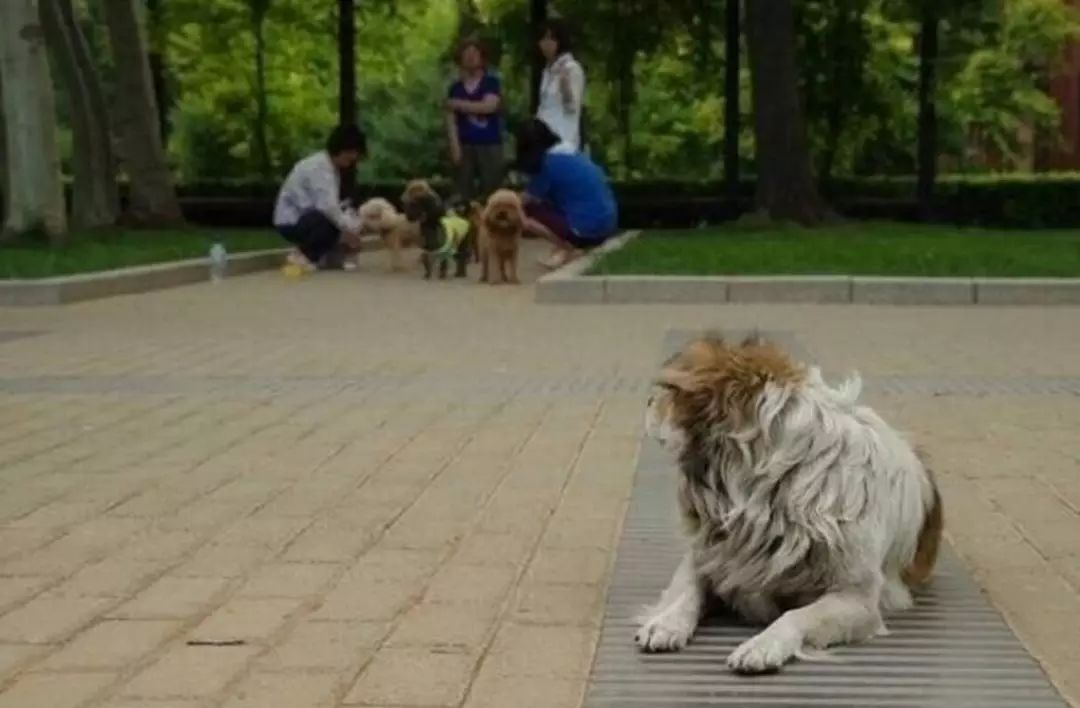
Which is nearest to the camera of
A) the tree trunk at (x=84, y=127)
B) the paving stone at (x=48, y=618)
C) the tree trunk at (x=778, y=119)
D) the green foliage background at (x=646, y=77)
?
the paving stone at (x=48, y=618)

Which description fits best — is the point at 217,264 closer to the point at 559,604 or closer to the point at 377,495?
the point at 377,495

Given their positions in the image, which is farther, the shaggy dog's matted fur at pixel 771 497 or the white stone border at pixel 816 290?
the white stone border at pixel 816 290

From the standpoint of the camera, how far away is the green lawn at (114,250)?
17328 millimetres

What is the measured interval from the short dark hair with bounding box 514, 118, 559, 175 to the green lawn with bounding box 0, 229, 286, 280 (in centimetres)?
373

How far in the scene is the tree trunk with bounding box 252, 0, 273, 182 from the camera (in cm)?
3388

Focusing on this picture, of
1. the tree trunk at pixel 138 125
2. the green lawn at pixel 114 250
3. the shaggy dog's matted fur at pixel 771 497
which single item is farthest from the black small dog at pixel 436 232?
the shaggy dog's matted fur at pixel 771 497

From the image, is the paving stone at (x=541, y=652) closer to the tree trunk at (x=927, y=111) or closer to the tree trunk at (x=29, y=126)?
the tree trunk at (x=29, y=126)

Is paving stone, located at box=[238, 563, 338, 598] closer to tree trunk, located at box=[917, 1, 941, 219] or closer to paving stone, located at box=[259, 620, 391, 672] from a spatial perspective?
paving stone, located at box=[259, 620, 391, 672]

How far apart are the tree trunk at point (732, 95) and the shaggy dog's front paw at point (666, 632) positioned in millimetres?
24914

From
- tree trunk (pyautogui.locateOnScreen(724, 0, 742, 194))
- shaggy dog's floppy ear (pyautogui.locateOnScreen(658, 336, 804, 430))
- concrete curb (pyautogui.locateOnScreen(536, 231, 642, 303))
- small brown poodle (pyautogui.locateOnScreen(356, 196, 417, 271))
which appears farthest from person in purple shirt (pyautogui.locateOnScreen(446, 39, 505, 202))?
shaggy dog's floppy ear (pyautogui.locateOnScreen(658, 336, 804, 430))

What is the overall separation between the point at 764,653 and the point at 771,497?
0.45m

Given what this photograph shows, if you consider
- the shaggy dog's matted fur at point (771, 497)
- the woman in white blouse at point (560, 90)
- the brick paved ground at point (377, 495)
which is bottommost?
the brick paved ground at point (377, 495)

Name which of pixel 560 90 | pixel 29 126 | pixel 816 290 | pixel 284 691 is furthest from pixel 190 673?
pixel 560 90

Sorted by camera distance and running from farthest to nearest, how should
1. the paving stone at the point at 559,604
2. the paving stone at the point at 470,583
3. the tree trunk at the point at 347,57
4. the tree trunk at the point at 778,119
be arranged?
the tree trunk at the point at 347,57, the tree trunk at the point at 778,119, the paving stone at the point at 470,583, the paving stone at the point at 559,604
